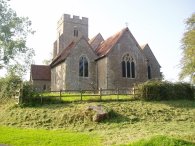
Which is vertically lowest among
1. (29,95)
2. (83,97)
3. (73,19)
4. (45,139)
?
(45,139)

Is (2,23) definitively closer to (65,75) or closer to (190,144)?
(65,75)

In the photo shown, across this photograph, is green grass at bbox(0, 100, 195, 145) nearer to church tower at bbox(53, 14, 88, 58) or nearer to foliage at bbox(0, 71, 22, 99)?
foliage at bbox(0, 71, 22, 99)

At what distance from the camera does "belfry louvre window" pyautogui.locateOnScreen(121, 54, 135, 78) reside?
35219 mm

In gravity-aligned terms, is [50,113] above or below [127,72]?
below

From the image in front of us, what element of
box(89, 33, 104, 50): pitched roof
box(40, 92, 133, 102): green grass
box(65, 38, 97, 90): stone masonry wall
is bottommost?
box(40, 92, 133, 102): green grass

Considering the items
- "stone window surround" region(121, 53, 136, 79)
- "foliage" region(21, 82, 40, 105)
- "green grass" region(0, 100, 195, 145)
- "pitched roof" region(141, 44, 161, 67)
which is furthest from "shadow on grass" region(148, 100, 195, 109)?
"pitched roof" region(141, 44, 161, 67)

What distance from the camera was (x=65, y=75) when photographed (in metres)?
34.2

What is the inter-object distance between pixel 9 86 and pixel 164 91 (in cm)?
1490

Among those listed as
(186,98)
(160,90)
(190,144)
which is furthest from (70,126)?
(186,98)

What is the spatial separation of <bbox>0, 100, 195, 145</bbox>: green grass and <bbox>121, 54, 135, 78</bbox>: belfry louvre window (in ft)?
36.2

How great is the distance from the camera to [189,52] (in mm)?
34531

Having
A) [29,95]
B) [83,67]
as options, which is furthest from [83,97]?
[83,67]

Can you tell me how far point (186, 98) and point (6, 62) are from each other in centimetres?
2395

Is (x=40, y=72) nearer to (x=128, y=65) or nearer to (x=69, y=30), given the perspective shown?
(x=69, y=30)
